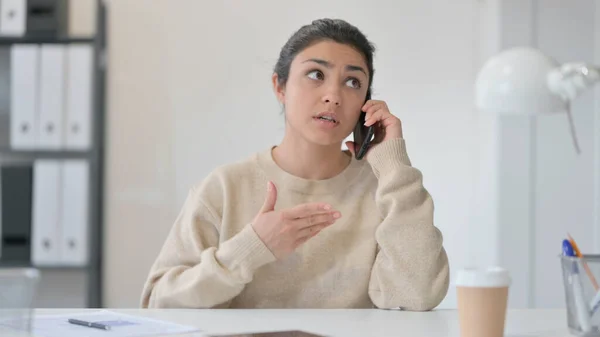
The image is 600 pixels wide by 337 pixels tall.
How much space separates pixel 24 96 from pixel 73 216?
47cm

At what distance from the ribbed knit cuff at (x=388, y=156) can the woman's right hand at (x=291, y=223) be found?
8.7 inches

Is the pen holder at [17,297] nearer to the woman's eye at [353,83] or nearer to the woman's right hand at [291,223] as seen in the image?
the woman's right hand at [291,223]

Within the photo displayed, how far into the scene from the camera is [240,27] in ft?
10.8

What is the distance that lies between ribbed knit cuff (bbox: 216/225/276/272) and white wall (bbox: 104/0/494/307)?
64.7 inches

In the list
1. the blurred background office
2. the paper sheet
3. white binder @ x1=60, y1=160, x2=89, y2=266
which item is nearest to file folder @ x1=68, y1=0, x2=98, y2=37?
the blurred background office

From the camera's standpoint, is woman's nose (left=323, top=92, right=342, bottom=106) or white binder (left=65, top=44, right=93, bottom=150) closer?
woman's nose (left=323, top=92, right=342, bottom=106)

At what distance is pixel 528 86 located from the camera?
1.04 m

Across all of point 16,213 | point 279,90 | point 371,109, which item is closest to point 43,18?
point 16,213

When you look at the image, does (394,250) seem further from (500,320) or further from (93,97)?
(93,97)

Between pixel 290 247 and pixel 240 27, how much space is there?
1.83 metres

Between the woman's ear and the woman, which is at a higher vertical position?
the woman's ear

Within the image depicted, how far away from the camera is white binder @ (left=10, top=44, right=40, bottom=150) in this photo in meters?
3.02

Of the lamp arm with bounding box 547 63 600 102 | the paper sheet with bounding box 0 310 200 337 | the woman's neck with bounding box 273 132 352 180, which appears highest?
the lamp arm with bounding box 547 63 600 102

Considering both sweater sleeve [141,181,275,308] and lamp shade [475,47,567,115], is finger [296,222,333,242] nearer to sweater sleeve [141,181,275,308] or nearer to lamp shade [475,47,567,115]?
sweater sleeve [141,181,275,308]
